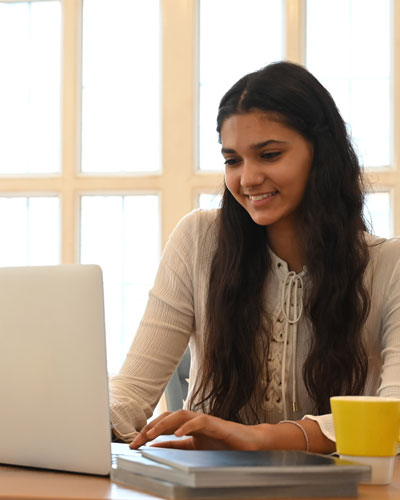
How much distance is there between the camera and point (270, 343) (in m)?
1.73

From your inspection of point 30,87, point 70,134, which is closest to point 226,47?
point 70,134

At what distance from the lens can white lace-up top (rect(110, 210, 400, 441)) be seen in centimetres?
168

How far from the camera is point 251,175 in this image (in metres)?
1.64

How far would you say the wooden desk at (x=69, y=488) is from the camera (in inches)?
35.1

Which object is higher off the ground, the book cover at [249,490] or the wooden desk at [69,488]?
the book cover at [249,490]

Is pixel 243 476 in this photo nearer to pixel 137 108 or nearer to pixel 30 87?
pixel 137 108

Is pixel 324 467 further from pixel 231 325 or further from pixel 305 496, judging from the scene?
pixel 231 325

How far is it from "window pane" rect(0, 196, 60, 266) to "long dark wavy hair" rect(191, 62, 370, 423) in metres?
2.39

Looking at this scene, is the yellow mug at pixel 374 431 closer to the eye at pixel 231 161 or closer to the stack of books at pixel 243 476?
the stack of books at pixel 243 476

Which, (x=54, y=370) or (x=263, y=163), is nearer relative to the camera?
(x=54, y=370)

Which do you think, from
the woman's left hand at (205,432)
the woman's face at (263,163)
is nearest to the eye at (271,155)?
the woman's face at (263,163)

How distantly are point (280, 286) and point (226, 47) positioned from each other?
2.42 m

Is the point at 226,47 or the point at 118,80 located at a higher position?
the point at 226,47

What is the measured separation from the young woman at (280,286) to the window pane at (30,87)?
→ 2428 millimetres
